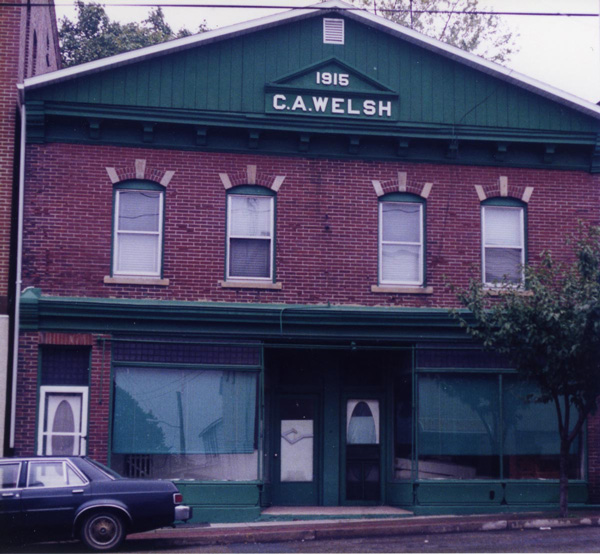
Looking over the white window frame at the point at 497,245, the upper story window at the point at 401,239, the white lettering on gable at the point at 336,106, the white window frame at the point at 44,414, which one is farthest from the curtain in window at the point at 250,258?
the white window frame at the point at 497,245

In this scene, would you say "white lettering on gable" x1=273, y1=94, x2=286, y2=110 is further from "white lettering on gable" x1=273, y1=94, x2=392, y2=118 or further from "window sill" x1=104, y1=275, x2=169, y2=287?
"window sill" x1=104, y1=275, x2=169, y2=287

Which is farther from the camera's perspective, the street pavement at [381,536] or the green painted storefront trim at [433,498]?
the green painted storefront trim at [433,498]

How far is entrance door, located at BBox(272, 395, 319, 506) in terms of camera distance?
1886 cm

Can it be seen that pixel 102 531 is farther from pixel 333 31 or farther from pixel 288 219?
pixel 333 31

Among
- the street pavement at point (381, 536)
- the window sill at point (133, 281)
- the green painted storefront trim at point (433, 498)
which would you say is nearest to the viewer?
the street pavement at point (381, 536)

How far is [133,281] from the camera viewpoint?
1778 centimetres

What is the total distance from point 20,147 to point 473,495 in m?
10.7

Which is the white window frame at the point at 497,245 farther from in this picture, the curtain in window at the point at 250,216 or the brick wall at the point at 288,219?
the curtain in window at the point at 250,216

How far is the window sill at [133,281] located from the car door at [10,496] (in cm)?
488

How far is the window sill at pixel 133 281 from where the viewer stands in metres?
17.7

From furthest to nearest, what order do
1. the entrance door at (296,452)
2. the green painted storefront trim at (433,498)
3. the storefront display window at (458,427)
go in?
the entrance door at (296,452), the storefront display window at (458,427), the green painted storefront trim at (433,498)

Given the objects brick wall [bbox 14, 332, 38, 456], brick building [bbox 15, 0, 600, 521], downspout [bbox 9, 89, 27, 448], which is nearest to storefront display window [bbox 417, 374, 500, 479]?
brick building [bbox 15, 0, 600, 521]

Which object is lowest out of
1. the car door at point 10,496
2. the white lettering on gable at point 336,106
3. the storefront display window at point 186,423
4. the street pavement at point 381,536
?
the street pavement at point 381,536

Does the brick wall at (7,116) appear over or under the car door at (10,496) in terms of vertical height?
over
